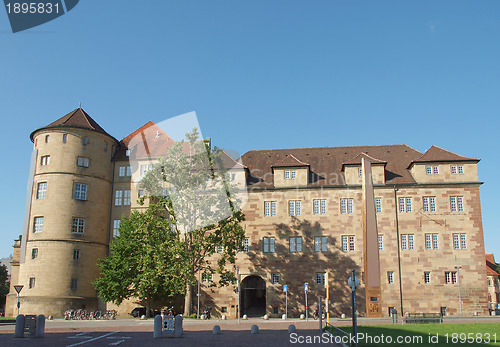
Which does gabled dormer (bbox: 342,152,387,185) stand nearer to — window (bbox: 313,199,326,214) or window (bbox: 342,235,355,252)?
window (bbox: 313,199,326,214)

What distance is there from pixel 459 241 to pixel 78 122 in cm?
3849

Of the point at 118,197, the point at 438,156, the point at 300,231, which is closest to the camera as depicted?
the point at 300,231

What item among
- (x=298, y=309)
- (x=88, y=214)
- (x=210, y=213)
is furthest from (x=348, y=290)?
(x=88, y=214)

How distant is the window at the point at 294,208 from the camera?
47844mm

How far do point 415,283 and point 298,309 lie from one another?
35.7 ft

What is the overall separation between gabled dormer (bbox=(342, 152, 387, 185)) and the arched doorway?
43.4 feet

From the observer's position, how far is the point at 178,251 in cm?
3825

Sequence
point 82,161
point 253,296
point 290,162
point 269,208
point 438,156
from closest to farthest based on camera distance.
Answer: point 438,156 → point 269,208 → point 82,161 → point 290,162 → point 253,296

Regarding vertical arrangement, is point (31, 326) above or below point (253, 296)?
below

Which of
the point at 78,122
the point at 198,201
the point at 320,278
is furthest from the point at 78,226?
the point at 320,278

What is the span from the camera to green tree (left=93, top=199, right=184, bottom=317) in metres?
38.6

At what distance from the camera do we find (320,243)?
153 ft

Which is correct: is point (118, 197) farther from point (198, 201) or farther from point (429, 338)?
point (429, 338)

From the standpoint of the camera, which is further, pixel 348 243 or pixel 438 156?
pixel 438 156
